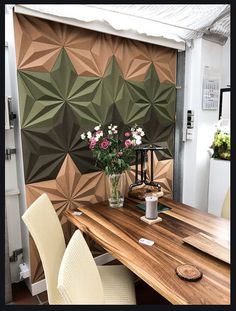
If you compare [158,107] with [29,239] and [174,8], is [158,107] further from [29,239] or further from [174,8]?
[29,239]

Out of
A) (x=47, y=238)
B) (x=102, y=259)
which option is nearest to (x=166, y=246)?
(x=47, y=238)

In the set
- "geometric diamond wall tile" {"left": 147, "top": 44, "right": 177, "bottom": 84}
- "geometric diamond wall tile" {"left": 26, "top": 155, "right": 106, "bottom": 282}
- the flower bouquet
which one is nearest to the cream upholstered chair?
the flower bouquet

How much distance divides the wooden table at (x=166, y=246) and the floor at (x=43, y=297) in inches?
23.6

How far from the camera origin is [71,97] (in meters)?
1.78

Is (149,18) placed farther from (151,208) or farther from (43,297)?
(43,297)

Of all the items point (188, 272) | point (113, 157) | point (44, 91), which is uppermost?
point (44, 91)

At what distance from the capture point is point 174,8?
1.73 meters

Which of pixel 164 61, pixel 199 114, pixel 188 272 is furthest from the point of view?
pixel 199 114

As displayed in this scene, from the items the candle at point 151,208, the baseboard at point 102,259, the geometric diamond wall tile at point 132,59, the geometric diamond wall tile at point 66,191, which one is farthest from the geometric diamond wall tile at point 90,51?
the baseboard at point 102,259

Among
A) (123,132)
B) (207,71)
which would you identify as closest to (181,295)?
(123,132)

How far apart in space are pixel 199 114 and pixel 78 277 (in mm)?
2065

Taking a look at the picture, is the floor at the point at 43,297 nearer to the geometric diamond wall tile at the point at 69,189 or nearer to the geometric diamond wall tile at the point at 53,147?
the geometric diamond wall tile at the point at 69,189

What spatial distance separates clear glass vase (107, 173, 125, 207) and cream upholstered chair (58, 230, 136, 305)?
57 cm

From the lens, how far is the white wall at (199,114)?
2.41 m
